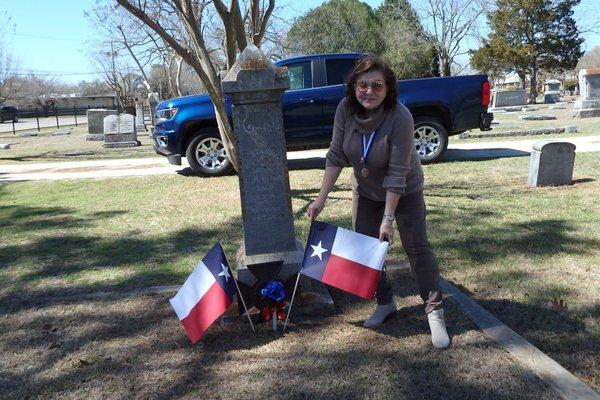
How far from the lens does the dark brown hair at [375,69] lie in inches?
112

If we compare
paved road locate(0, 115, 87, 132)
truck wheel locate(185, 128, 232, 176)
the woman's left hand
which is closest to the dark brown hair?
the woman's left hand

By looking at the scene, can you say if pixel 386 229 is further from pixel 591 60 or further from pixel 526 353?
pixel 591 60

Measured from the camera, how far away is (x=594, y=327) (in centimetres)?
313

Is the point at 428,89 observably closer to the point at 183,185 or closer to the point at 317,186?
the point at 317,186

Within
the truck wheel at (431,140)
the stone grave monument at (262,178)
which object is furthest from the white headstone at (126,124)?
the stone grave monument at (262,178)

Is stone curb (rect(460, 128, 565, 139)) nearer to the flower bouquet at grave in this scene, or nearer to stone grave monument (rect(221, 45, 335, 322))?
stone grave monument (rect(221, 45, 335, 322))

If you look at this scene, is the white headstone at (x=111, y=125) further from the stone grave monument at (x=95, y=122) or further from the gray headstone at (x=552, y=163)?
the gray headstone at (x=552, y=163)

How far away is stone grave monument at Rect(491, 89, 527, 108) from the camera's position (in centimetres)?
3284

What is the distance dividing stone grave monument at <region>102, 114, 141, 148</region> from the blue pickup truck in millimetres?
9635

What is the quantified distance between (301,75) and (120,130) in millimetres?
11099

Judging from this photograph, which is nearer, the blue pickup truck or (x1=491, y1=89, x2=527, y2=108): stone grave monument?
the blue pickup truck

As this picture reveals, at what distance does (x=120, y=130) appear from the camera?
18484mm

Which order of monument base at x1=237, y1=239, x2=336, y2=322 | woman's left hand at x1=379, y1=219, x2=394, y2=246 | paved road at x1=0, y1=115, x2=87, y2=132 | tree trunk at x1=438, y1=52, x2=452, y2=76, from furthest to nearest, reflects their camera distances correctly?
tree trunk at x1=438, y1=52, x2=452, y2=76
paved road at x1=0, y1=115, x2=87, y2=132
monument base at x1=237, y1=239, x2=336, y2=322
woman's left hand at x1=379, y1=219, x2=394, y2=246

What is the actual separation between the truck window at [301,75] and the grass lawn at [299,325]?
328 cm
